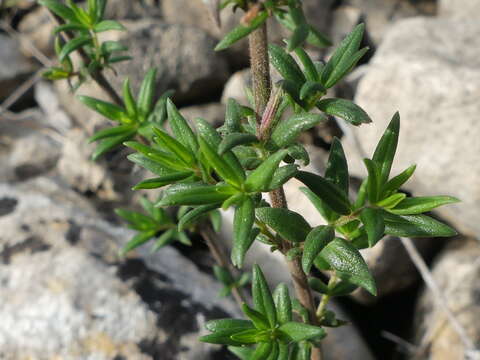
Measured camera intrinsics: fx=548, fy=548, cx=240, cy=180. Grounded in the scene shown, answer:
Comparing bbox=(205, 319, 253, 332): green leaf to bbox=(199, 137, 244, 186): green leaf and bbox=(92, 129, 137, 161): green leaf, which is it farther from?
bbox=(92, 129, 137, 161): green leaf

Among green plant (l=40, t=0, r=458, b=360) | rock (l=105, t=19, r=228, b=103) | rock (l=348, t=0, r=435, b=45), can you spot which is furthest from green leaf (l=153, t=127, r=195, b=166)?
rock (l=348, t=0, r=435, b=45)

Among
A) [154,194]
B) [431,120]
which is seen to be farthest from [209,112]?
[431,120]

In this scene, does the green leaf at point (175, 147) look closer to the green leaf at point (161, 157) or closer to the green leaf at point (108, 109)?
the green leaf at point (161, 157)

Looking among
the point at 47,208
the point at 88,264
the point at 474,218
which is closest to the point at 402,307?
the point at 474,218

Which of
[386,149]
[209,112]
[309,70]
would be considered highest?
[309,70]

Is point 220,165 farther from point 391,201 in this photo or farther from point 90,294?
point 90,294

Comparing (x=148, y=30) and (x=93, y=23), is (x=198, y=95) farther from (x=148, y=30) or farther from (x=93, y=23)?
(x=93, y=23)

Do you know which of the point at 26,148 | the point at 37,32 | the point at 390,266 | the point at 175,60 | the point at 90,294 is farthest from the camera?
the point at 37,32
